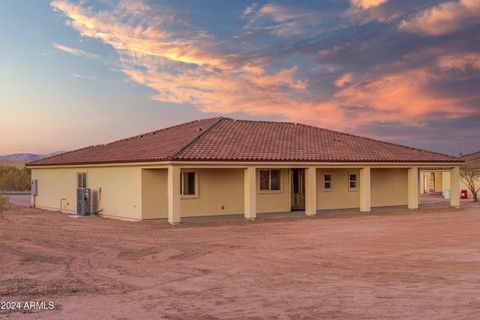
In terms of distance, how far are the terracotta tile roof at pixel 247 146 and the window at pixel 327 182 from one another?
1518mm

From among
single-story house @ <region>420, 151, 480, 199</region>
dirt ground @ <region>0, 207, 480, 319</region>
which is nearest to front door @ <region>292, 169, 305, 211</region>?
dirt ground @ <region>0, 207, 480, 319</region>

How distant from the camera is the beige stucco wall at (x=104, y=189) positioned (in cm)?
2508

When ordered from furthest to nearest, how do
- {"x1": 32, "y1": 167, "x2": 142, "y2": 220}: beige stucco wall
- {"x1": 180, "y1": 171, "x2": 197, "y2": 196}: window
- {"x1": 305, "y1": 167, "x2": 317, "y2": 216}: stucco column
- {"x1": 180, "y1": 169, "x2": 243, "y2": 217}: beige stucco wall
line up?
{"x1": 305, "y1": 167, "x2": 317, "y2": 216}: stucco column
{"x1": 180, "y1": 169, "x2": 243, "y2": 217}: beige stucco wall
{"x1": 180, "y1": 171, "x2": 197, "y2": 196}: window
{"x1": 32, "y1": 167, "x2": 142, "y2": 220}: beige stucco wall

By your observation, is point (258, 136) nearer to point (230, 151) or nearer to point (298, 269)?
point (230, 151)

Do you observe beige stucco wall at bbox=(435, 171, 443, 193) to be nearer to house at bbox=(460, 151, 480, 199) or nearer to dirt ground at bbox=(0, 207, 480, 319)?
house at bbox=(460, 151, 480, 199)

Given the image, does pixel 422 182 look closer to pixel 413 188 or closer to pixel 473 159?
pixel 473 159

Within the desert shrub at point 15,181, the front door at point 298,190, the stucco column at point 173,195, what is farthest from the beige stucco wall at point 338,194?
the desert shrub at point 15,181

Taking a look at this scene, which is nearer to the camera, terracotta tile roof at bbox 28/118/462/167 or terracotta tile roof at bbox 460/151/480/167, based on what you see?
terracotta tile roof at bbox 28/118/462/167

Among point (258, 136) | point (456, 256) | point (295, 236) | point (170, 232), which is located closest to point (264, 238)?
point (295, 236)

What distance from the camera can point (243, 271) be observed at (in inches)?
504

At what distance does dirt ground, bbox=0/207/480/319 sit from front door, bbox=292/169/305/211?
6.85 m

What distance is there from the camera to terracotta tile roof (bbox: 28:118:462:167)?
81.3 ft

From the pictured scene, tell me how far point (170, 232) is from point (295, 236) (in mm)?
4353

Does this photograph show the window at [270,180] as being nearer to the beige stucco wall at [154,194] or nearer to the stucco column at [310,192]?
the stucco column at [310,192]
